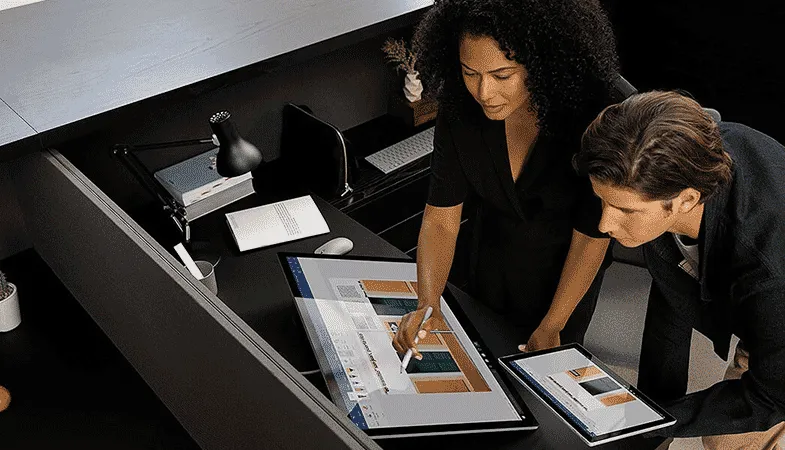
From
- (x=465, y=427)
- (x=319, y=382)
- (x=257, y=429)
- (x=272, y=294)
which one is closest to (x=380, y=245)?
(x=272, y=294)


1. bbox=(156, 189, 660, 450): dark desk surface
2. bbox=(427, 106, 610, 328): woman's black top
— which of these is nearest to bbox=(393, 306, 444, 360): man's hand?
bbox=(156, 189, 660, 450): dark desk surface

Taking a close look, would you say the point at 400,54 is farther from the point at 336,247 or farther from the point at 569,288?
the point at 569,288

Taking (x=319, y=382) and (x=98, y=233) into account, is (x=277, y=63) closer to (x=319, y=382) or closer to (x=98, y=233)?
(x=98, y=233)

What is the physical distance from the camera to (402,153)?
242 cm

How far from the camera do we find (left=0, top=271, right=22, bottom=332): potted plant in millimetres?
1633

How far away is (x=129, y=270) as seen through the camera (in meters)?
1.37

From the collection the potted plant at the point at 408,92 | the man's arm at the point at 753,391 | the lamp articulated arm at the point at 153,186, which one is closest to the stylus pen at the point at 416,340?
the man's arm at the point at 753,391

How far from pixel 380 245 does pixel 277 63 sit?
1.60 ft

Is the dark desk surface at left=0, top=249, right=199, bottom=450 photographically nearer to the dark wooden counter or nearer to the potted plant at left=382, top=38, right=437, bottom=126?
the dark wooden counter

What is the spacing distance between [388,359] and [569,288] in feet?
1.35

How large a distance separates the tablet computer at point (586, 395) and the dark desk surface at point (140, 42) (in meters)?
0.94

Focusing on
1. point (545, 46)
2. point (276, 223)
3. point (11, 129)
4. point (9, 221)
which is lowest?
point (276, 223)

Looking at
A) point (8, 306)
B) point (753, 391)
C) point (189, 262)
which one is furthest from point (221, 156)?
point (753, 391)

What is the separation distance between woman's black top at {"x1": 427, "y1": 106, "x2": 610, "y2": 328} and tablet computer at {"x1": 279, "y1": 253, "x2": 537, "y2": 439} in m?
0.20
